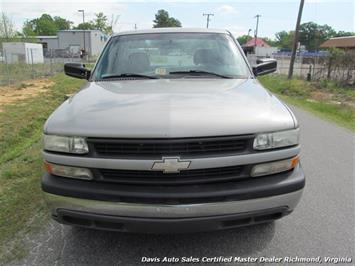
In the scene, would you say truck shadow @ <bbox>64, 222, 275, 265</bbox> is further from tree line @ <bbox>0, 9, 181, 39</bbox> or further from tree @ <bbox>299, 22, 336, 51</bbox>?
tree @ <bbox>299, 22, 336, 51</bbox>

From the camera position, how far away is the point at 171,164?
8.39ft

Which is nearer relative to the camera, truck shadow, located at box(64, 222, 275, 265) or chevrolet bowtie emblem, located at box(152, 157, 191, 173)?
chevrolet bowtie emblem, located at box(152, 157, 191, 173)

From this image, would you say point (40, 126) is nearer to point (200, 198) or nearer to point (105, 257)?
point (105, 257)

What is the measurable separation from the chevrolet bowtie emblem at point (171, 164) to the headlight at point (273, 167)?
518mm

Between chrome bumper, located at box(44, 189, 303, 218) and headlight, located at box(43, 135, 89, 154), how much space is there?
1.13 ft

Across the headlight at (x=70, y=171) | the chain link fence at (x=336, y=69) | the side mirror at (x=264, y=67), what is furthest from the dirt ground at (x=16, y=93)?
the chain link fence at (x=336, y=69)

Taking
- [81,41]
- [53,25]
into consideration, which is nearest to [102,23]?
[81,41]

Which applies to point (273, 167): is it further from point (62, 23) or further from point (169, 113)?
point (62, 23)

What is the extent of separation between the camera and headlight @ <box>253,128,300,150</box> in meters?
2.67

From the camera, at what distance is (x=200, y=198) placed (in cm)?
259

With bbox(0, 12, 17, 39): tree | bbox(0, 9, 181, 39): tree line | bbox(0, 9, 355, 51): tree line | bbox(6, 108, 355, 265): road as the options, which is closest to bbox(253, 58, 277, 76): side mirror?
bbox(6, 108, 355, 265): road

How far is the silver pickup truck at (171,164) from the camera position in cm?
257

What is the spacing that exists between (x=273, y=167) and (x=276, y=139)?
21 cm

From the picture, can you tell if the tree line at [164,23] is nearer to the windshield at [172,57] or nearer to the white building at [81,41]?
the white building at [81,41]
